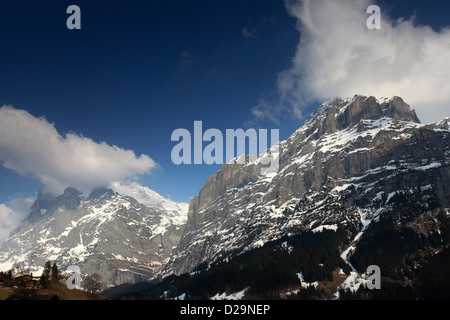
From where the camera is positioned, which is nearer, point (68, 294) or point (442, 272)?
point (68, 294)

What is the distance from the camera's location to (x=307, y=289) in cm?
19350
